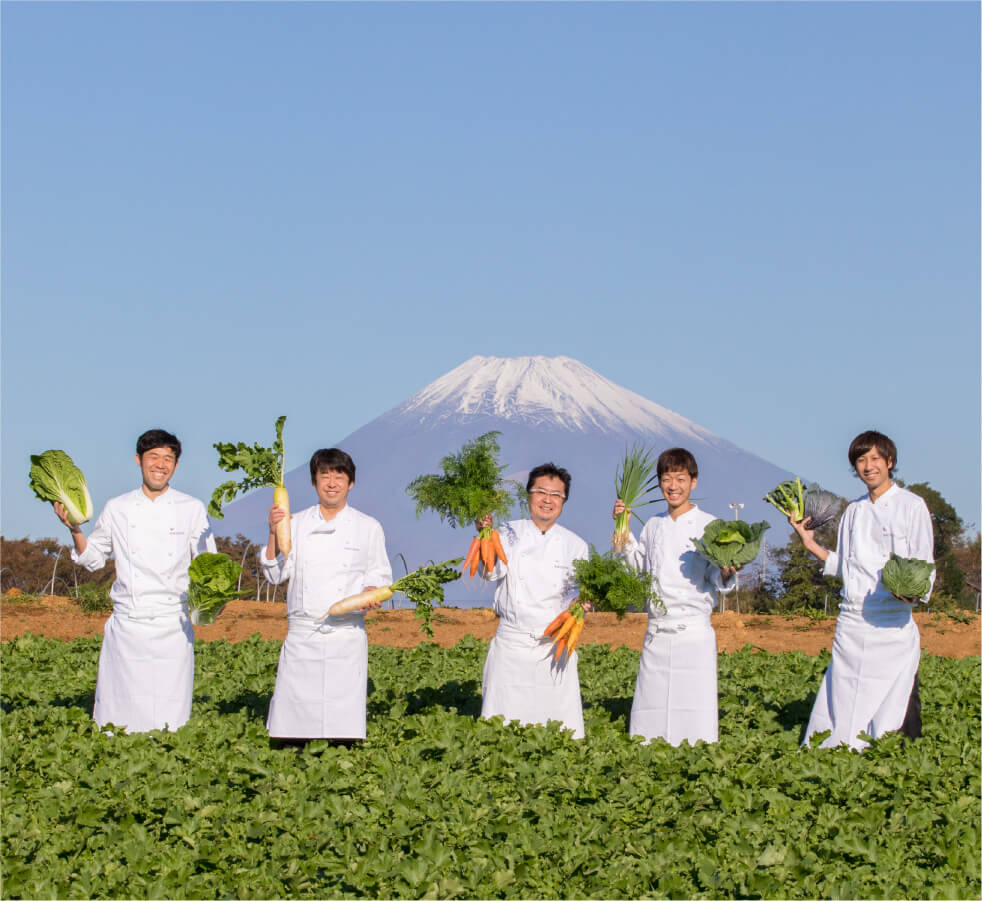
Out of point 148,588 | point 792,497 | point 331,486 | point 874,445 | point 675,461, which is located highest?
point 874,445

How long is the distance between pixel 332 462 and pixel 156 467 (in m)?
1.26

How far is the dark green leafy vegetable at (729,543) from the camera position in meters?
7.79

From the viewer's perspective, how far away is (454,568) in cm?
840

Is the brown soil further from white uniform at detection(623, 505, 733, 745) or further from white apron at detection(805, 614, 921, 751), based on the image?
white apron at detection(805, 614, 921, 751)

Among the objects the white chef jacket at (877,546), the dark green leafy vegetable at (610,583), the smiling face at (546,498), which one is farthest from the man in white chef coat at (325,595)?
the white chef jacket at (877,546)

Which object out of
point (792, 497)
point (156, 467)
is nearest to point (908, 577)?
point (792, 497)

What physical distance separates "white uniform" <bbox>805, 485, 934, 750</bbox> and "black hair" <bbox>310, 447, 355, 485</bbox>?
10.9 feet

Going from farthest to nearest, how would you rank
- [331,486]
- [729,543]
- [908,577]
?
1. [331,486]
2. [729,543]
3. [908,577]

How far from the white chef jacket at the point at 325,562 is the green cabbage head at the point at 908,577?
330cm

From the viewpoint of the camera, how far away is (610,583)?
7.89 meters

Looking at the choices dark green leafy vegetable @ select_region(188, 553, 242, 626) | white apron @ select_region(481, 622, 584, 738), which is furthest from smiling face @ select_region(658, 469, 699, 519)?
dark green leafy vegetable @ select_region(188, 553, 242, 626)

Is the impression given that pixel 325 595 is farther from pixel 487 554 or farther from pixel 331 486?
pixel 487 554

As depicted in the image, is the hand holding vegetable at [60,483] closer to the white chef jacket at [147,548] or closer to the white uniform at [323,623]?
the white chef jacket at [147,548]

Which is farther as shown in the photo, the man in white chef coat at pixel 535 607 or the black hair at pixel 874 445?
the man in white chef coat at pixel 535 607
